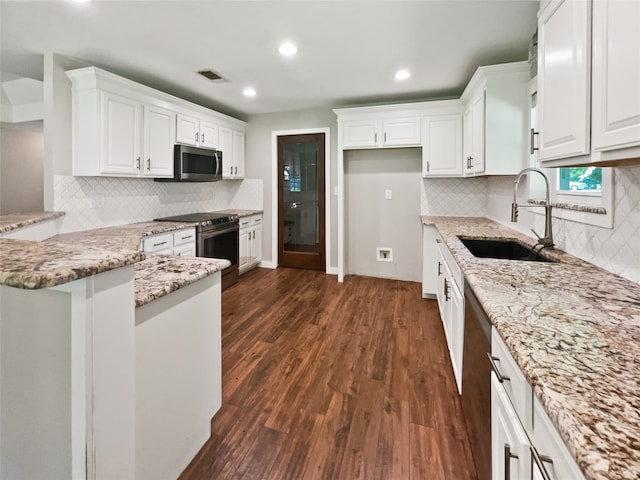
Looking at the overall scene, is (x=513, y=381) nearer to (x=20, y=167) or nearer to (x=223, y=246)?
(x=223, y=246)

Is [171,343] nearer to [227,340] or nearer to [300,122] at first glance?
[227,340]

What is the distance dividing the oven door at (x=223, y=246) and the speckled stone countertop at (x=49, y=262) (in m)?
2.73

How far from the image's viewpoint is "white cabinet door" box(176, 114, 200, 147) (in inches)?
150

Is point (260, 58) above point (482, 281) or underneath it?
above

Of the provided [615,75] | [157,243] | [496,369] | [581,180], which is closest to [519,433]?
[496,369]

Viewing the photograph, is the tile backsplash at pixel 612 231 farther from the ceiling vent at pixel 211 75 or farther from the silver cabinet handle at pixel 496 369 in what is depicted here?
the ceiling vent at pixel 211 75

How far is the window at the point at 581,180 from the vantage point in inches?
69.6

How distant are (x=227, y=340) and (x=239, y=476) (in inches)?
55.2

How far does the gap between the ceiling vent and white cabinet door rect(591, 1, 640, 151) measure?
3.22 m

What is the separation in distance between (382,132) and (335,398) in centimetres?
329

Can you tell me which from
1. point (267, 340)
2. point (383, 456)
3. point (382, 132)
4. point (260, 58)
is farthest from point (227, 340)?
point (382, 132)

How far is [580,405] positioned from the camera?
59cm

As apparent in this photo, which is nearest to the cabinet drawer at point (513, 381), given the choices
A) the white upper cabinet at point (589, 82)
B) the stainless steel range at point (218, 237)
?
the white upper cabinet at point (589, 82)

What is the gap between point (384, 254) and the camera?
15.5ft
